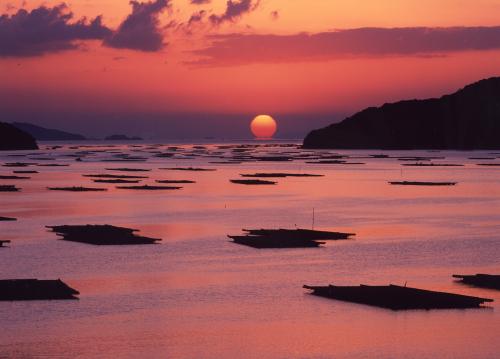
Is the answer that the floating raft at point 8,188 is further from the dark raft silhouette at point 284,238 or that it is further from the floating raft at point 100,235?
the dark raft silhouette at point 284,238

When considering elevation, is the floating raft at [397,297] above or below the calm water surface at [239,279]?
above

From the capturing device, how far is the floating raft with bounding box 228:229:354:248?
1646 inches

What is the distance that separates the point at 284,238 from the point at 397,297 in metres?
14.4

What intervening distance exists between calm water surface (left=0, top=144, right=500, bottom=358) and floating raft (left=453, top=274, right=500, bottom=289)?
55cm

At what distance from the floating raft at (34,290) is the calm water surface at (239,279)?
27.3 inches

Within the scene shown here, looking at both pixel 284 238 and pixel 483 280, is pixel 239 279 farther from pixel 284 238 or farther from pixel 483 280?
pixel 284 238

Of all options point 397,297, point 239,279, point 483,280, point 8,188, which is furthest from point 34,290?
point 8,188

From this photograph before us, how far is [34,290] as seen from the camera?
96.1 ft

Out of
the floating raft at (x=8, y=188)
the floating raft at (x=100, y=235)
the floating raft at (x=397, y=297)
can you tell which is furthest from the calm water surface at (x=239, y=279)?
the floating raft at (x=8, y=188)

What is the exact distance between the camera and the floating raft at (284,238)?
41.8 m

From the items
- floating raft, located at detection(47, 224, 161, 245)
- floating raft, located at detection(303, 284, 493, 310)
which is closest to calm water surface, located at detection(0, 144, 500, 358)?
floating raft, located at detection(303, 284, 493, 310)

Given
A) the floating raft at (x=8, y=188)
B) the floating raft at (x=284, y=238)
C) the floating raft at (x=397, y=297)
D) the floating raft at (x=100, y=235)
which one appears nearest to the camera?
the floating raft at (x=397, y=297)

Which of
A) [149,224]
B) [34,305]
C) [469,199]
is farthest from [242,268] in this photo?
[469,199]

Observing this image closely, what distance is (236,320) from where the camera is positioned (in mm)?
26984
